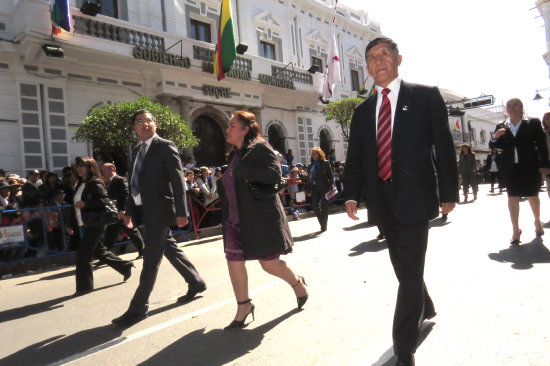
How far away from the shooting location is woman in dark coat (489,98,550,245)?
575cm

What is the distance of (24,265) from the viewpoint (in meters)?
7.50

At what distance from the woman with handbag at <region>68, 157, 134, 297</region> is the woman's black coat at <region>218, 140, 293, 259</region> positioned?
2528mm

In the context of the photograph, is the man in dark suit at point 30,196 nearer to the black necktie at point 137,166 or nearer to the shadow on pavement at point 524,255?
the black necktie at point 137,166

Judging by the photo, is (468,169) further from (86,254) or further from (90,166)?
(86,254)

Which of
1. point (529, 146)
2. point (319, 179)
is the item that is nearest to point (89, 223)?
point (319, 179)

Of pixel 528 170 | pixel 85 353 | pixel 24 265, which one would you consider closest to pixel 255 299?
pixel 85 353

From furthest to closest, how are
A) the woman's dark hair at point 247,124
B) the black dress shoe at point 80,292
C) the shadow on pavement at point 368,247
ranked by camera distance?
the shadow on pavement at point 368,247, the black dress shoe at point 80,292, the woman's dark hair at point 247,124

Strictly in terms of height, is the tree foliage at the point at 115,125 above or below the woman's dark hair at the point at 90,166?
above

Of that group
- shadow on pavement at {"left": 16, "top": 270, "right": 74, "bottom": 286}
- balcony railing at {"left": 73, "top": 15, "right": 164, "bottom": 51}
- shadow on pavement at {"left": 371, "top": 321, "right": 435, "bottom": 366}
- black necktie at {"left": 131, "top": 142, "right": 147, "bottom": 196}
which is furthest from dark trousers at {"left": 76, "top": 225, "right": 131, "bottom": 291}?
balcony railing at {"left": 73, "top": 15, "right": 164, "bottom": 51}

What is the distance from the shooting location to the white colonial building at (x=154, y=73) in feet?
40.5

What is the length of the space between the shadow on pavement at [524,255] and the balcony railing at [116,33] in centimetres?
1227

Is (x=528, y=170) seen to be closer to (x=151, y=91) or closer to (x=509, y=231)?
(x=509, y=231)

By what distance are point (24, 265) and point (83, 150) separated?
692cm

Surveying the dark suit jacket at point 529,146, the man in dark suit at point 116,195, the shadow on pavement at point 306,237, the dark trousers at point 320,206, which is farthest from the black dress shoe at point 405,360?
the dark trousers at point 320,206
